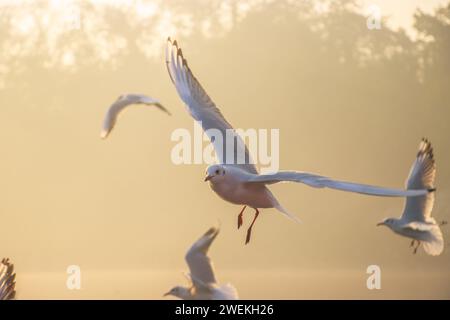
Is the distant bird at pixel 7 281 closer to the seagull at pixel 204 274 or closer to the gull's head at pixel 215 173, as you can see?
the seagull at pixel 204 274

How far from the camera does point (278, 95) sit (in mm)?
22875

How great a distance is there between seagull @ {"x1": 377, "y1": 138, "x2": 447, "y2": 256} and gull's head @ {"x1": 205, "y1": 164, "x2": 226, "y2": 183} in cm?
206

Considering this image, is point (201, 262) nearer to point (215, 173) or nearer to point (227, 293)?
point (227, 293)

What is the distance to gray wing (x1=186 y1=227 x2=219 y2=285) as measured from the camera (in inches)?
278

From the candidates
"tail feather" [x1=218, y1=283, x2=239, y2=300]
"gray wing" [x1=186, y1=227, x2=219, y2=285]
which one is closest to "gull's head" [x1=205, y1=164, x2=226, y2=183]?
"gray wing" [x1=186, y1=227, x2=219, y2=285]

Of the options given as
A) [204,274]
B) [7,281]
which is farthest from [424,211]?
[7,281]

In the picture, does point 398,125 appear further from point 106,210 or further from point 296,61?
point 106,210

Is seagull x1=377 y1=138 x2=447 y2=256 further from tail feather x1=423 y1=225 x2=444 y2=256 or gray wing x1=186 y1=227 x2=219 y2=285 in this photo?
gray wing x1=186 y1=227 x2=219 y2=285

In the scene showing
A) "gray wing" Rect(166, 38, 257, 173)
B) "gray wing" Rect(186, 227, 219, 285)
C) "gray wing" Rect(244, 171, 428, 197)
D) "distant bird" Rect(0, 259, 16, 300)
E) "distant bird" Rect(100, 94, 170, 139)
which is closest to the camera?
"gray wing" Rect(244, 171, 428, 197)

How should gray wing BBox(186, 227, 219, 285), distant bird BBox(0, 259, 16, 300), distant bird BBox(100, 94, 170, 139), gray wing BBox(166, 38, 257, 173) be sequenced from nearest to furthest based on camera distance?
distant bird BBox(100, 94, 170, 139)
distant bird BBox(0, 259, 16, 300)
gray wing BBox(186, 227, 219, 285)
gray wing BBox(166, 38, 257, 173)

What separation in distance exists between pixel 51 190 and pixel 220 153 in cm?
1670


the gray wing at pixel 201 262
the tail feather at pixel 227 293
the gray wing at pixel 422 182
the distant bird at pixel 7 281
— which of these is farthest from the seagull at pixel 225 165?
the gray wing at pixel 422 182

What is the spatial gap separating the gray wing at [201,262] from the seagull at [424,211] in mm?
2039

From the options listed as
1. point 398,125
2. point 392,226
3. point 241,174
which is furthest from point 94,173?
point 241,174
